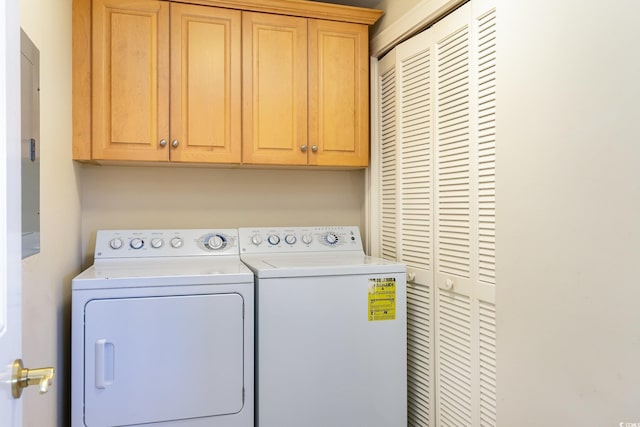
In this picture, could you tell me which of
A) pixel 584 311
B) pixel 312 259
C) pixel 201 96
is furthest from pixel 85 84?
pixel 584 311

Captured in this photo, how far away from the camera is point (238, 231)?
228cm

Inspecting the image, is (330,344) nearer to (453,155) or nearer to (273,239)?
(273,239)

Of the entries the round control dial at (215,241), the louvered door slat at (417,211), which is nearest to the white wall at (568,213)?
the louvered door slat at (417,211)

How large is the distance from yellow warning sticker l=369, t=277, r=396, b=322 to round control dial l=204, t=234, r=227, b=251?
32.5 inches

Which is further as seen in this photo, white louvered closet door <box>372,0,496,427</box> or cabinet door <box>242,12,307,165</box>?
cabinet door <box>242,12,307,165</box>

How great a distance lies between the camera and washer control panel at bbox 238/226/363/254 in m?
2.27

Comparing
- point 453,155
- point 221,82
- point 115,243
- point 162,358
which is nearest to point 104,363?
point 162,358

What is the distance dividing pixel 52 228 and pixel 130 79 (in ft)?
2.53

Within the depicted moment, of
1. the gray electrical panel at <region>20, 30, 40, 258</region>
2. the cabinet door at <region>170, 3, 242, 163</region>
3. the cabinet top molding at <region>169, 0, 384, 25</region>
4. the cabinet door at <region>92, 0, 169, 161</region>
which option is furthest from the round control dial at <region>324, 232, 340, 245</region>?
the gray electrical panel at <region>20, 30, 40, 258</region>

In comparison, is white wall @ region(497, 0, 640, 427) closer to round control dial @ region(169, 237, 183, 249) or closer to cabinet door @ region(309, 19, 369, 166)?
cabinet door @ region(309, 19, 369, 166)

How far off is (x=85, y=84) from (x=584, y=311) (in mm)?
2041

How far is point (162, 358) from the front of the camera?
5.27 ft

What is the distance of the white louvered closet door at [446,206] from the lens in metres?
1.54

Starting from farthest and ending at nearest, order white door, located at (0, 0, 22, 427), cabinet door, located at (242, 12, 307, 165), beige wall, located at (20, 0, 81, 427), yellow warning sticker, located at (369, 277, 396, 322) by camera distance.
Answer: cabinet door, located at (242, 12, 307, 165) < yellow warning sticker, located at (369, 277, 396, 322) < beige wall, located at (20, 0, 81, 427) < white door, located at (0, 0, 22, 427)
